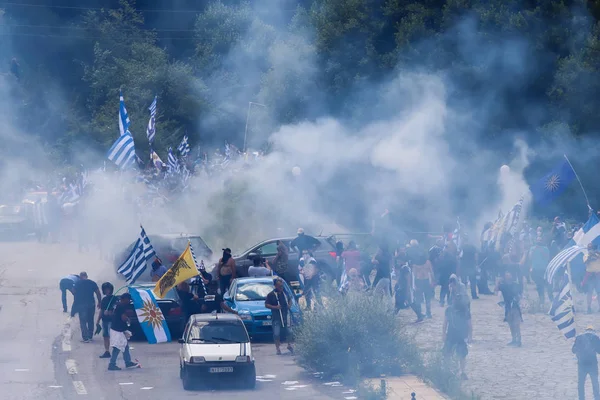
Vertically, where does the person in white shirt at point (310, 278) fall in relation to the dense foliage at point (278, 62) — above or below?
below

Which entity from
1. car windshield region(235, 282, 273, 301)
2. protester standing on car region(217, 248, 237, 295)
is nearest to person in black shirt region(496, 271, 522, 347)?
car windshield region(235, 282, 273, 301)

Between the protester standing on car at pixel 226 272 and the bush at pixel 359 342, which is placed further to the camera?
the protester standing on car at pixel 226 272

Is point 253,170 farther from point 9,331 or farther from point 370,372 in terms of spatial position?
point 370,372

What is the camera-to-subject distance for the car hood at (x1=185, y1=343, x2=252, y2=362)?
52.7ft

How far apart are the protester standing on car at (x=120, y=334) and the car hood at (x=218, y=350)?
2069 mm

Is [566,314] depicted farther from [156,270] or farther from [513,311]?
[156,270]

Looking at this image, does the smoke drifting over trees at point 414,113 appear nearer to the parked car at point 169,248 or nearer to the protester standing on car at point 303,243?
the parked car at point 169,248

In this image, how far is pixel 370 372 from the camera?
1695 centimetres

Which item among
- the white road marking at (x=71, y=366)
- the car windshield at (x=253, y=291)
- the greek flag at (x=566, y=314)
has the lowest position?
the white road marking at (x=71, y=366)

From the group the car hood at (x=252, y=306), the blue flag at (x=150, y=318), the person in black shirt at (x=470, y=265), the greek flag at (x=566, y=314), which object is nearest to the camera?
the greek flag at (x=566, y=314)

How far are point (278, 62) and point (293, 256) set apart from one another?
24.0 m

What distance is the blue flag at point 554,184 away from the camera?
2088 centimetres

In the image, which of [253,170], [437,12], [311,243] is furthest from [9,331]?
[437,12]

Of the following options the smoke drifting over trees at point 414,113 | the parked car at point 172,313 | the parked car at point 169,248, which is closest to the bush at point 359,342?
the parked car at point 172,313
